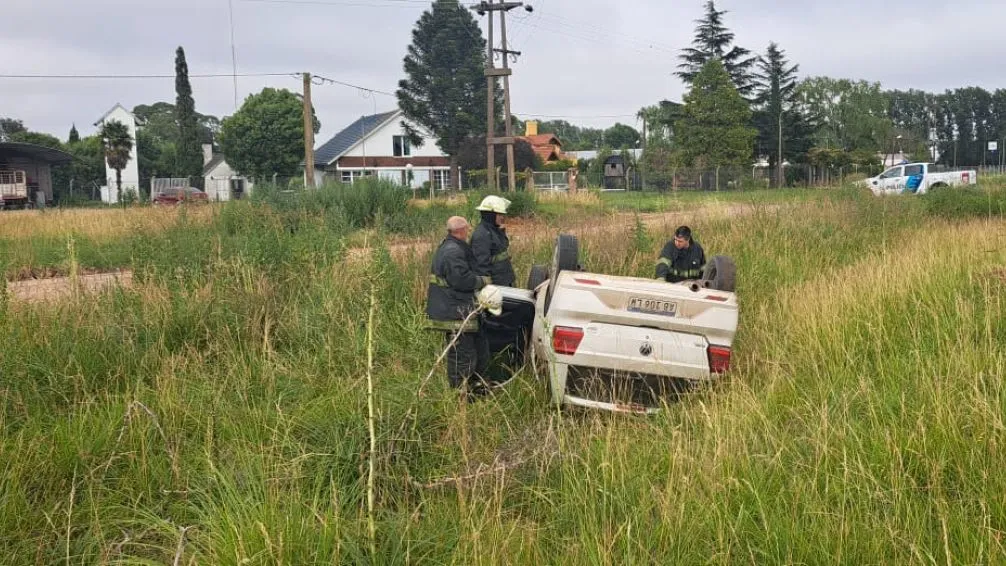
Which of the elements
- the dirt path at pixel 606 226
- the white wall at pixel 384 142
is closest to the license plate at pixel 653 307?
the dirt path at pixel 606 226

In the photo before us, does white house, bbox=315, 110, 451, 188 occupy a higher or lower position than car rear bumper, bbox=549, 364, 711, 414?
higher

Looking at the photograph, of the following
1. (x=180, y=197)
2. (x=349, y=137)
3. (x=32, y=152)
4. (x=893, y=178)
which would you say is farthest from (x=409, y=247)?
(x=349, y=137)

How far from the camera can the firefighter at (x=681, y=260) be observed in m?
7.70

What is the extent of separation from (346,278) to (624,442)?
14.9 feet

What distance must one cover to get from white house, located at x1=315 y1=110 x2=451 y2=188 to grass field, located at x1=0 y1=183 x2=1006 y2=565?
49.1 m

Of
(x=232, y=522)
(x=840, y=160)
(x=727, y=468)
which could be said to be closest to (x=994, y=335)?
(x=727, y=468)

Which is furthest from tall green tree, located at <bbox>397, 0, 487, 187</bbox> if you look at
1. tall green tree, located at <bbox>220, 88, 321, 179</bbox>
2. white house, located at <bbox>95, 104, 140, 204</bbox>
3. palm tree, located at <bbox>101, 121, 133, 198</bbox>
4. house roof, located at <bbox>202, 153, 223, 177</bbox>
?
house roof, located at <bbox>202, 153, 223, 177</bbox>

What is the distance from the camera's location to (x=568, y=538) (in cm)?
355

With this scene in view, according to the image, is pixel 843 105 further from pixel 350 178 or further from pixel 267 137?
pixel 350 178

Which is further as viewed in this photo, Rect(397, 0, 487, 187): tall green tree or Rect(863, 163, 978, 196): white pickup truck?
Rect(397, 0, 487, 187): tall green tree

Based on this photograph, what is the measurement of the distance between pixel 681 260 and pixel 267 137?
174ft

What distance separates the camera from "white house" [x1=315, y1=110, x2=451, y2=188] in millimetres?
56438

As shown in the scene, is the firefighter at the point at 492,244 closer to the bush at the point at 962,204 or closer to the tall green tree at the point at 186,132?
the bush at the point at 962,204

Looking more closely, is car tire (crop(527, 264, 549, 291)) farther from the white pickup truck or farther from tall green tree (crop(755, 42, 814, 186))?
tall green tree (crop(755, 42, 814, 186))
